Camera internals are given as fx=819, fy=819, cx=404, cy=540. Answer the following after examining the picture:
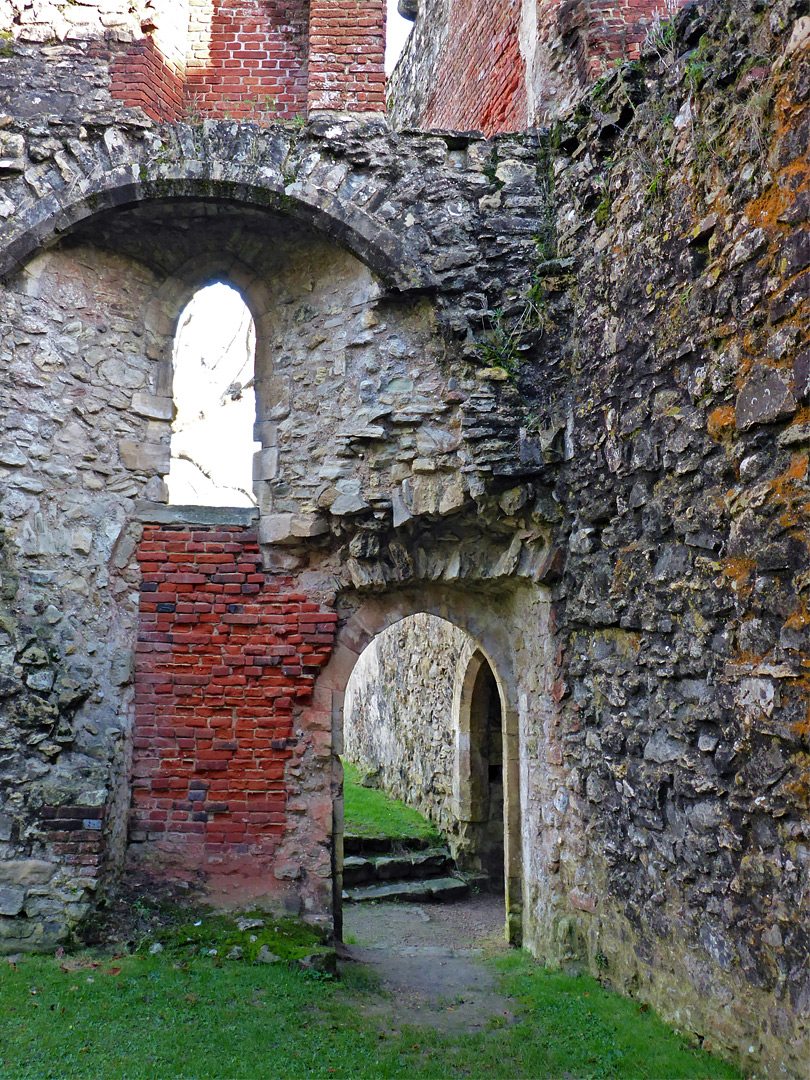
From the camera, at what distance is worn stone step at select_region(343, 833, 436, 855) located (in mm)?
8828

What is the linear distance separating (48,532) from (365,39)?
4.54 metres

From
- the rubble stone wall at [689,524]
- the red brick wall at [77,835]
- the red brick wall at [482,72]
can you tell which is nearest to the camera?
the rubble stone wall at [689,524]

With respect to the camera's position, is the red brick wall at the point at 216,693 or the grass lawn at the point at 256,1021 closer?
the grass lawn at the point at 256,1021

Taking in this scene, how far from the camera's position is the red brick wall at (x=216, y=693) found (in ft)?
19.1

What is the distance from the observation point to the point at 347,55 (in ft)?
21.1

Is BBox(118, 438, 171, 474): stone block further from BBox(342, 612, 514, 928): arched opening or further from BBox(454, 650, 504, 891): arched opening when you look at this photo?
BBox(454, 650, 504, 891): arched opening

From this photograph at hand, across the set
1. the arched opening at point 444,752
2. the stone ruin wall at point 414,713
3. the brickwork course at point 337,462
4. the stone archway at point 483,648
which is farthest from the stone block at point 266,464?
the stone ruin wall at point 414,713

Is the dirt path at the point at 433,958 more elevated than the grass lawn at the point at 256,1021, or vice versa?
the grass lawn at the point at 256,1021

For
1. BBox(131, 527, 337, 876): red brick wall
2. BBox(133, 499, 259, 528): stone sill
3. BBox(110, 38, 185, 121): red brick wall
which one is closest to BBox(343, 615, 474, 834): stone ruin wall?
BBox(131, 527, 337, 876): red brick wall

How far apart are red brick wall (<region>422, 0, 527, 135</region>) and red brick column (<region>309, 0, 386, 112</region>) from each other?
5.35ft

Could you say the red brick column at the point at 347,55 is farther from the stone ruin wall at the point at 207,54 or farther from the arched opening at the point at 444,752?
the arched opening at the point at 444,752

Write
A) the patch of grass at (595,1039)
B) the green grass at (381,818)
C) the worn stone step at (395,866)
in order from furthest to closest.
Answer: the green grass at (381,818), the worn stone step at (395,866), the patch of grass at (595,1039)

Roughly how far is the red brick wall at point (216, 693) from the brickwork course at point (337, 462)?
0.02 meters

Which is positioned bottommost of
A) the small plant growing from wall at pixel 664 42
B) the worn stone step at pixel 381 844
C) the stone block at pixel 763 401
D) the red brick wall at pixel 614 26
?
the worn stone step at pixel 381 844
